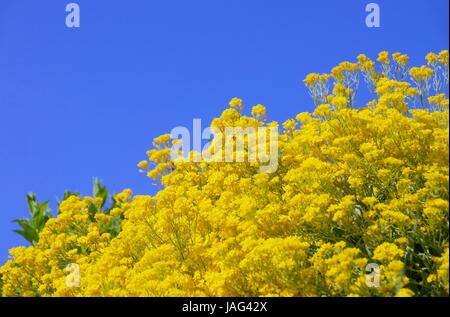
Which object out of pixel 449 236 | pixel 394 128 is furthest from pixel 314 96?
pixel 449 236

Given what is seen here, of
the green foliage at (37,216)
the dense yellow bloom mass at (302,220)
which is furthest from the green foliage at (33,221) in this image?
the dense yellow bloom mass at (302,220)

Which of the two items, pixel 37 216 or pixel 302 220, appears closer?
pixel 302 220

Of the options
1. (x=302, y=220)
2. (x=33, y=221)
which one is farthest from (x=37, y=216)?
(x=302, y=220)

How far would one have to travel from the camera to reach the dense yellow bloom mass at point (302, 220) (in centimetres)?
486

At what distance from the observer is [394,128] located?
604 cm

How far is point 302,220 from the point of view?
5531 millimetres

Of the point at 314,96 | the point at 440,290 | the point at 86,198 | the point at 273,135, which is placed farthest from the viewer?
the point at 86,198

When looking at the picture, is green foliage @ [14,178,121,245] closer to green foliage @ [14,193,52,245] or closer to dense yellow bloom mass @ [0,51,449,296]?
green foliage @ [14,193,52,245]

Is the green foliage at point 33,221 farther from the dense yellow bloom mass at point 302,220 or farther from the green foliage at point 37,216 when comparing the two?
the dense yellow bloom mass at point 302,220

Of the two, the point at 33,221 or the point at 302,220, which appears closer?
the point at 302,220

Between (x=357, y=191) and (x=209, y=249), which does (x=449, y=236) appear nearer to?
(x=357, y=191)

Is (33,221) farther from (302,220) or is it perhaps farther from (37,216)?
(302,220)
